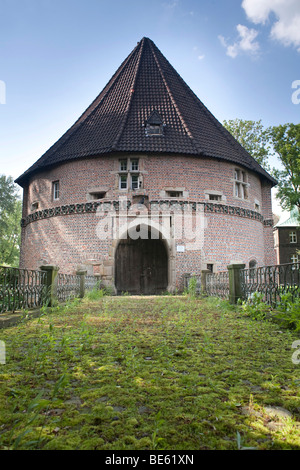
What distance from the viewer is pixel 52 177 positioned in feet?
60.1

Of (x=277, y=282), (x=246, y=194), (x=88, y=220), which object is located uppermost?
(x=246, y=194)

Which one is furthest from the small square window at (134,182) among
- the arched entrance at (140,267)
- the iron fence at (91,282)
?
the iron fence at (91,282)

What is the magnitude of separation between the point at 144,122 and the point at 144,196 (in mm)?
4249

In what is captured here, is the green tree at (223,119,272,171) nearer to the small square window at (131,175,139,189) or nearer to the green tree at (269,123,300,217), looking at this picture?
the green tree at (269,123,300,217)

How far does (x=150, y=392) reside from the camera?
8.64 feet

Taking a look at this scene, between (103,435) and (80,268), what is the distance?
14.5 meters

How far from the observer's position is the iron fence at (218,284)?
10.5 metres

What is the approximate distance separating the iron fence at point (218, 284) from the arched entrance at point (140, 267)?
5543mm

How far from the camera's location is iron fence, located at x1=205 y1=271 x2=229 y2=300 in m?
10.5

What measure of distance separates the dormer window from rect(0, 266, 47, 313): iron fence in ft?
37.5

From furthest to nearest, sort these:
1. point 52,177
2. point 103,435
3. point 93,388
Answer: point 52,177 → point 93,388 → point 103,435

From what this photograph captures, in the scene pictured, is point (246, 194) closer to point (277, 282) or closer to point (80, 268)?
point (80, 268)

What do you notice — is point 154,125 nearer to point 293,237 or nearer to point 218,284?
point 218,284

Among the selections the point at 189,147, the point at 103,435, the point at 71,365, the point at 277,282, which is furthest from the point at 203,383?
the point at 189,147
